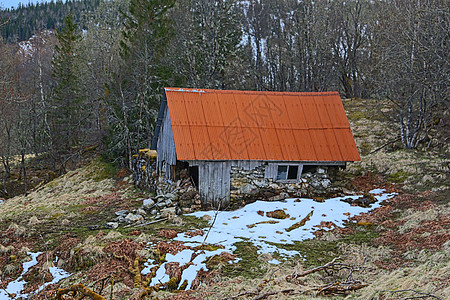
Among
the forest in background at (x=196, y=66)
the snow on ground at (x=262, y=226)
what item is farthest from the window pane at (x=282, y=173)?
the forest in background at (x=196, y=66)

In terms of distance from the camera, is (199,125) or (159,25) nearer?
(199,125)

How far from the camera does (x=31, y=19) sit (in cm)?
9594

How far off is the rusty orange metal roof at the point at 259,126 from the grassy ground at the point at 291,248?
7.35ft

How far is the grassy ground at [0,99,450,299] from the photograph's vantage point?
232 inches

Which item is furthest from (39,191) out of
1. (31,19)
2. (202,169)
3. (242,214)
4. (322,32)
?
(31,19)

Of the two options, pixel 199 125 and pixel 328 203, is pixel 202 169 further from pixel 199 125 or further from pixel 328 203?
pixel 328 203

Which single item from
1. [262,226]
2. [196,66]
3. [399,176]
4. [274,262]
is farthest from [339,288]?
[196,66]

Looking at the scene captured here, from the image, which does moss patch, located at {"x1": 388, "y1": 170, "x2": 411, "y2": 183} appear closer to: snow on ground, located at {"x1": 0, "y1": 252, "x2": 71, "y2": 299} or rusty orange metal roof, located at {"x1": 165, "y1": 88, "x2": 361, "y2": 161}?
rusty orange metal roof, located at {"x1": 165, "y1": 88, "x2": 361, "y2": 161}

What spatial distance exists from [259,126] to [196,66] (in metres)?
11.3

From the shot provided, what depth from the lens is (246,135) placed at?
14211mm

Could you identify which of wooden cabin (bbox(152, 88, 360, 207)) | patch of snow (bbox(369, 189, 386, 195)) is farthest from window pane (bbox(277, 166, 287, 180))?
patch of snow (bbox(369, 189, 386, 195))

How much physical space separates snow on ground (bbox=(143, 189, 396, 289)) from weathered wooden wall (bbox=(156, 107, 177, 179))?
8.64 ft

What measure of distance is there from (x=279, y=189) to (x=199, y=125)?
407 centimetres

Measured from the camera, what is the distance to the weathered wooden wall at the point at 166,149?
14078 mm
